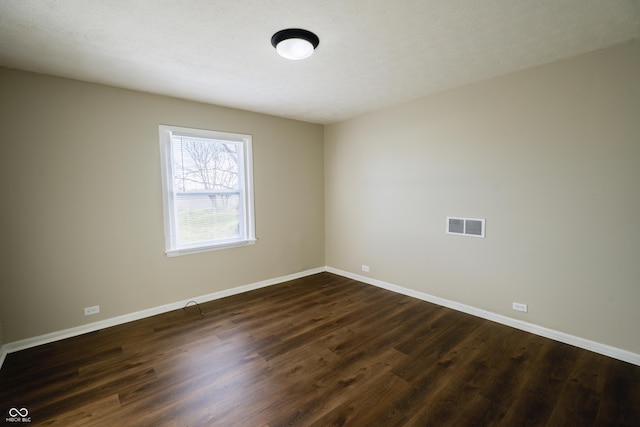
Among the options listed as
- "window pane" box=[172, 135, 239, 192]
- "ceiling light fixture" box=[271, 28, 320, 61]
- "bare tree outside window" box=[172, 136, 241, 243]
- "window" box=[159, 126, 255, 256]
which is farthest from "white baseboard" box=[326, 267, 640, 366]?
"ceiling light fixture" box=[271, 28, 320, 61]

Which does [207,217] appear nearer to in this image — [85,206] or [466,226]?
[85,206]

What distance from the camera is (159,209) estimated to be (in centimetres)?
337

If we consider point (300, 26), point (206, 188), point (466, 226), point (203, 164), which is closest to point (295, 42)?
point (300, 26)

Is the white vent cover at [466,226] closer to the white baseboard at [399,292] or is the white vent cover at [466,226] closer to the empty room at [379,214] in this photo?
the empty room at [379,214]

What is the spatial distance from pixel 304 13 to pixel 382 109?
7.97 ft

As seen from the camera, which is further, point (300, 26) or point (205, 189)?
point (205, 189)

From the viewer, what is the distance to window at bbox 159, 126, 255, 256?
346 cm

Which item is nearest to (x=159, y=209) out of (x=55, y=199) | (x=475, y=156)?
(x=55, y=199)

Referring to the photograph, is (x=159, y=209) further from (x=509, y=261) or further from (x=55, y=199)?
(x=509, y=261)

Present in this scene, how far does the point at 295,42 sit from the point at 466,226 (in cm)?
267

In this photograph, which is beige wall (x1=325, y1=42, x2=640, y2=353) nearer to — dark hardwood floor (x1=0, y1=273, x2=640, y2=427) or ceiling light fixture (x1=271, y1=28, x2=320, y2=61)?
dark hardwood floor (x1=0, y1=273, x2=640, y2=427)

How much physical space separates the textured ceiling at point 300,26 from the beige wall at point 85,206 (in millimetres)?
314

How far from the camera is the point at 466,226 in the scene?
3.29 meters

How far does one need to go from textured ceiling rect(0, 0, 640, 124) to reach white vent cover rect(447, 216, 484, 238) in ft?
5.06
